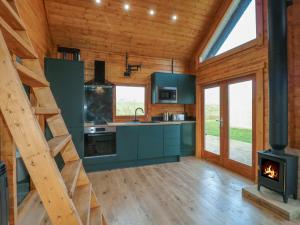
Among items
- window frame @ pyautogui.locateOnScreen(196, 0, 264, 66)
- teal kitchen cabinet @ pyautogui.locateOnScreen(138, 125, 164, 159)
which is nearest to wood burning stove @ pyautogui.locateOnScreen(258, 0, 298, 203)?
window frame @ pyautogui.locateOnScreen(196, 0, 264, 66)

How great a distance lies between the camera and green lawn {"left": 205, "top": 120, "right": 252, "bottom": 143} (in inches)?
135

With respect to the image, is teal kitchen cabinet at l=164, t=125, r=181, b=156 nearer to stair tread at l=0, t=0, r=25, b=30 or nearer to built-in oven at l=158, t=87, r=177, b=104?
built-in oven at l=158, t=87, r=177, b=104

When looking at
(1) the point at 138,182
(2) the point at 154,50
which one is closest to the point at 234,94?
(2) the point at 154,50

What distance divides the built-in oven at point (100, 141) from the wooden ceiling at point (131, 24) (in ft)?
6.48

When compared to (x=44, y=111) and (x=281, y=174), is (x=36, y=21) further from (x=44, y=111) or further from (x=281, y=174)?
(x=281, y=174)

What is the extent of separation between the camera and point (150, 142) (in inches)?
160

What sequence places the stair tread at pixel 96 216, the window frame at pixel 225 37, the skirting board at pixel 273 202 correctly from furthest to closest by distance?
the window frame at pixel 225 37 < the skirting board at pixel 273 202 < the stair tread at pixel 96 216

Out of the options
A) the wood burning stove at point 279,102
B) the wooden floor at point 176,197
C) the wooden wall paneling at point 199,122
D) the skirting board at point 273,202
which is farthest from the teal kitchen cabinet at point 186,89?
the skirting board at point 273,202

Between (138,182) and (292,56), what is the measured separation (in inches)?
120

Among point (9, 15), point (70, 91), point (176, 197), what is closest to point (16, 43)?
point (9, 15)

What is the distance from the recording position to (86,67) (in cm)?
419

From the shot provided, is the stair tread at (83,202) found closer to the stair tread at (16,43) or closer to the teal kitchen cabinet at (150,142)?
the stair tread at (16,43)

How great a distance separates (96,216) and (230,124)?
3.19 meters

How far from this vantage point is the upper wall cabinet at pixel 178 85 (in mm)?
4465
